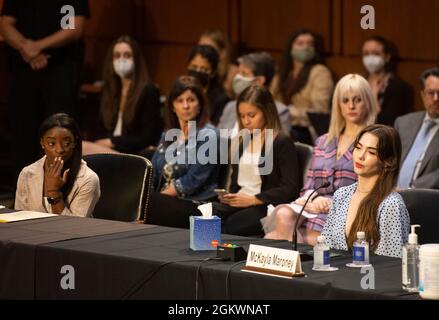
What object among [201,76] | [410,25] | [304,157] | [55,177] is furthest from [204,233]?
[410,25]

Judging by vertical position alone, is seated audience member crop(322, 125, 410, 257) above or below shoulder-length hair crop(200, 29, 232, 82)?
below

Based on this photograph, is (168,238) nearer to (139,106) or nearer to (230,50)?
(139,106)

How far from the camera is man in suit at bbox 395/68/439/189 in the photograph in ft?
19.5

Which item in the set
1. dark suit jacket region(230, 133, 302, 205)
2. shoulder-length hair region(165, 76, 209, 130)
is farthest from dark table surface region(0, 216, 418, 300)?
shoulder-length hair region(165, 76, 209, 130)

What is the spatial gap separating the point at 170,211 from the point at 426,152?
4.96 feet

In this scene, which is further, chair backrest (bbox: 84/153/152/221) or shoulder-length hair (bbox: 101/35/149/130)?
shoulder-length hair (bbox: 101/35/149/130)

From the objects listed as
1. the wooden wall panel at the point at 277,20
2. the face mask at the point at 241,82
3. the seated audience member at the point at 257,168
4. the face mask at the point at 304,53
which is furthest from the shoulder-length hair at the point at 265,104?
the wooden wall panel at the point at 277,20

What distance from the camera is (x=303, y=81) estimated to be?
788cm

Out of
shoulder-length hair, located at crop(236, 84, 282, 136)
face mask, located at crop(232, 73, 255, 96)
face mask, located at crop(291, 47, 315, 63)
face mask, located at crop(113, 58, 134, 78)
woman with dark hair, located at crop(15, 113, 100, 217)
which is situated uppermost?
face mask, located at crop(291, 47, 315, 63)

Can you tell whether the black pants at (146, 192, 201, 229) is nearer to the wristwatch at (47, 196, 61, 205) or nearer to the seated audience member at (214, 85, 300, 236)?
the seated audience member at (214, 85, 300, 236)

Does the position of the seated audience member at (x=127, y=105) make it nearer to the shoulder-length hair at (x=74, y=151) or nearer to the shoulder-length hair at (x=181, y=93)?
the shoulder-length hair at (x=181, y=93)

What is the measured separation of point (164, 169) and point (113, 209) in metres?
1.01

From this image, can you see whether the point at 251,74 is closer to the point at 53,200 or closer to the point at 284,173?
the point at 284,173

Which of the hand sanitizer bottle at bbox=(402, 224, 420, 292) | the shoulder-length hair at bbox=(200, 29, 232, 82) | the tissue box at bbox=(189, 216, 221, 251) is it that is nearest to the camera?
the hand sanitizer bottle at bbox=(402, 224, 420, 292)
